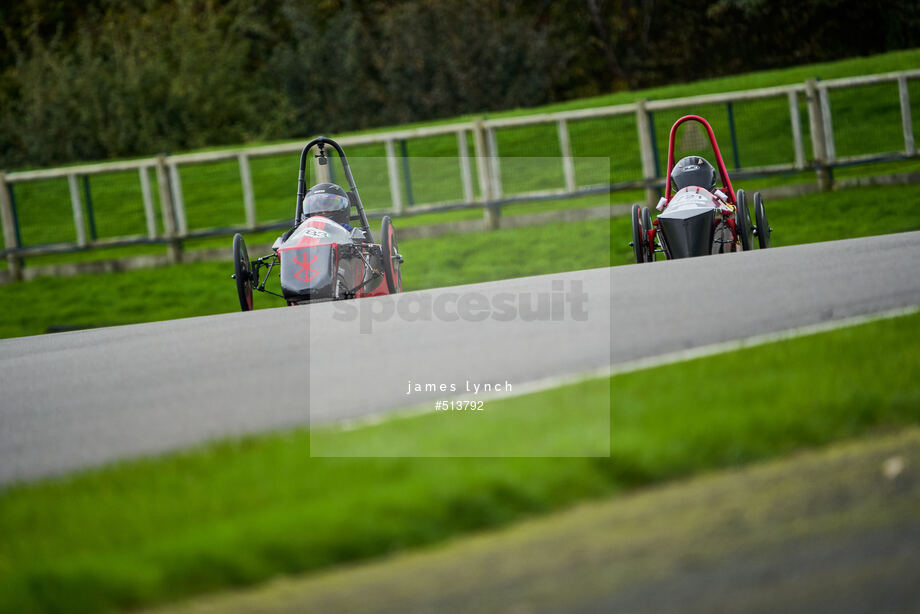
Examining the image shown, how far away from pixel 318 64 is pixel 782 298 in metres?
28.7

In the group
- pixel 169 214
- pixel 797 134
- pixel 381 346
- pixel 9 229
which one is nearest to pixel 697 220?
pixel 381 346

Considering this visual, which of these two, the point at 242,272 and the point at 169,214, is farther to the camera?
the point at 169,214

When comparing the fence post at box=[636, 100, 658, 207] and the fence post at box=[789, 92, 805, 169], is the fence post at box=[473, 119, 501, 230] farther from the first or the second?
the fence post at box=[789, 92, 805, 169]

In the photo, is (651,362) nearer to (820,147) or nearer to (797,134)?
(797,134)

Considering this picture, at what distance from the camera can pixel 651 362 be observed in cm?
629

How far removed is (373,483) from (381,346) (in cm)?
290

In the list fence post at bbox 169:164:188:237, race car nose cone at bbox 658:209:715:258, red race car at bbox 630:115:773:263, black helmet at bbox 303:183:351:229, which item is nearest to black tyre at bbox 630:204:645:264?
red race car at bbox 630:115:773:263

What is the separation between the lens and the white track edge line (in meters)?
5.59

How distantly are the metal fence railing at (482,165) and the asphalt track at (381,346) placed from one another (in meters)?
9.85

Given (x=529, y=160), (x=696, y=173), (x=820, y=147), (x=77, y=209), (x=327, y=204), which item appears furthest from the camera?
(x=529, y=160)

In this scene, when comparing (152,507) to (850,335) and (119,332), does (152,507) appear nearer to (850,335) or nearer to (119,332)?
(850,335)

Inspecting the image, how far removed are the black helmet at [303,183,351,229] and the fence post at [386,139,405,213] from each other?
7.47m

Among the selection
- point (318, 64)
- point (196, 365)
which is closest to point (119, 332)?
point (196, 365)

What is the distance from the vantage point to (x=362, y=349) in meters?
7.42
